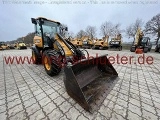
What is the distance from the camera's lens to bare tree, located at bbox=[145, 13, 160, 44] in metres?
25.6

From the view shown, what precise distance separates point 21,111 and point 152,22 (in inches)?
1284

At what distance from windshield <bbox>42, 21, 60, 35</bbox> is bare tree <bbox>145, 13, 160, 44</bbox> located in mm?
28686

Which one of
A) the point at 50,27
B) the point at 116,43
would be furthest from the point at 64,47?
the point at 116,43

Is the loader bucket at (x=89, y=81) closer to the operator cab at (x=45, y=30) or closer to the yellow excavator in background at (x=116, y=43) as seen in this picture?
the operator cab at (x=45, y=30)

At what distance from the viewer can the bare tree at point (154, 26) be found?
83.9 feet

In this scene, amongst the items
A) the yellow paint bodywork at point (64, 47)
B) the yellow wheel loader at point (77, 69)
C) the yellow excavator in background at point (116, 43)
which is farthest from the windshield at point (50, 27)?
the yellow excavator in background at point (116, 43)

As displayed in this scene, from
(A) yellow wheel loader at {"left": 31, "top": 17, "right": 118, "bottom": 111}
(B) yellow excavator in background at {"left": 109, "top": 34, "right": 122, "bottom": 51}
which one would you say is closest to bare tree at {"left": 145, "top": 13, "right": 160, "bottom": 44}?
(B) yellow excavator in background at {"left": 109, "top": 34, "right": 122, "bottom": 51}

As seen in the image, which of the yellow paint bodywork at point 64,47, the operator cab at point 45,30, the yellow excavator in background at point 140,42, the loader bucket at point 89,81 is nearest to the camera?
the loader bucket at point 89,81

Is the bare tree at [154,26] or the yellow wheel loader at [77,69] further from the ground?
the bare tree at [154,26]

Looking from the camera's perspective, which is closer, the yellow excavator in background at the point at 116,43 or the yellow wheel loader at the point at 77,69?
the yellow wheel loader at the point at 77,69

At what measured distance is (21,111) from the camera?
2.13 metres

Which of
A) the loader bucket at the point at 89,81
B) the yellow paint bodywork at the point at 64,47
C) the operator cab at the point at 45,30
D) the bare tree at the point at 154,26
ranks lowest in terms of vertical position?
the loader bucket at the point at 89,81

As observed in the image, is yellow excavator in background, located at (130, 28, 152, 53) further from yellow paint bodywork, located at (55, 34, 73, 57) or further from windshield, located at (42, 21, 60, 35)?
yellow paint bodywork, located at (55, 34, 73, 57)

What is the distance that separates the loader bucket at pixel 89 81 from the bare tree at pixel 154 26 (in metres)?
28.8
